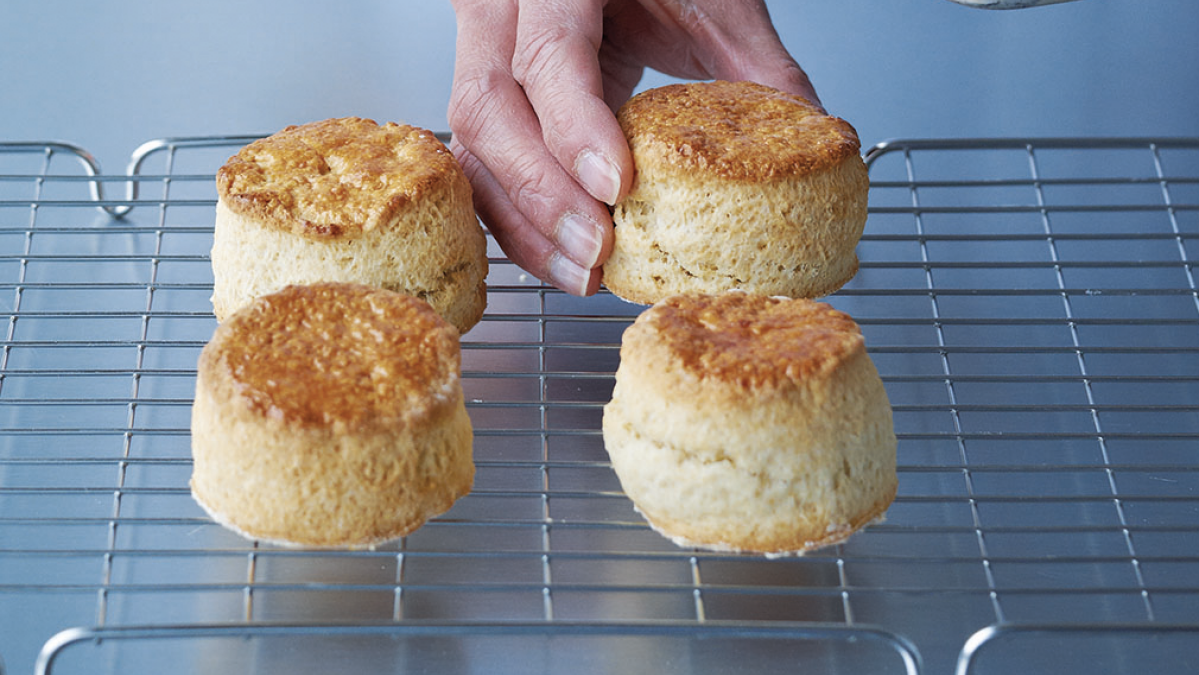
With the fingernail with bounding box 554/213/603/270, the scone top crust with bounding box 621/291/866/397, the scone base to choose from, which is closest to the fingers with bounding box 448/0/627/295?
the fingernail with bounding box 554/213/603/270

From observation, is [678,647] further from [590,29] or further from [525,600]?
[590,29]

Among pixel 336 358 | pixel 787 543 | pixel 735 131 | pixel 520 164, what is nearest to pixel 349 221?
pixel 336 358

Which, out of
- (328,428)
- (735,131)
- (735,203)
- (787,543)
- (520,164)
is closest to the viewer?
(328,428)

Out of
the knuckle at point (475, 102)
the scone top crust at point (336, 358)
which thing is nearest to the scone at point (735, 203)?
the knuckle at point (475, 102)

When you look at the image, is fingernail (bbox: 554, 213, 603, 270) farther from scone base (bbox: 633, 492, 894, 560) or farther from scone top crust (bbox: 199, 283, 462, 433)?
scone base (bbox: 633, 492, 894, 560)

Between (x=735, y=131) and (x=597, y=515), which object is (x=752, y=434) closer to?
(x=597, y=515)

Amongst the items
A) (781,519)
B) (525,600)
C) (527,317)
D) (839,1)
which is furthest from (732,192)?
(839,1)
